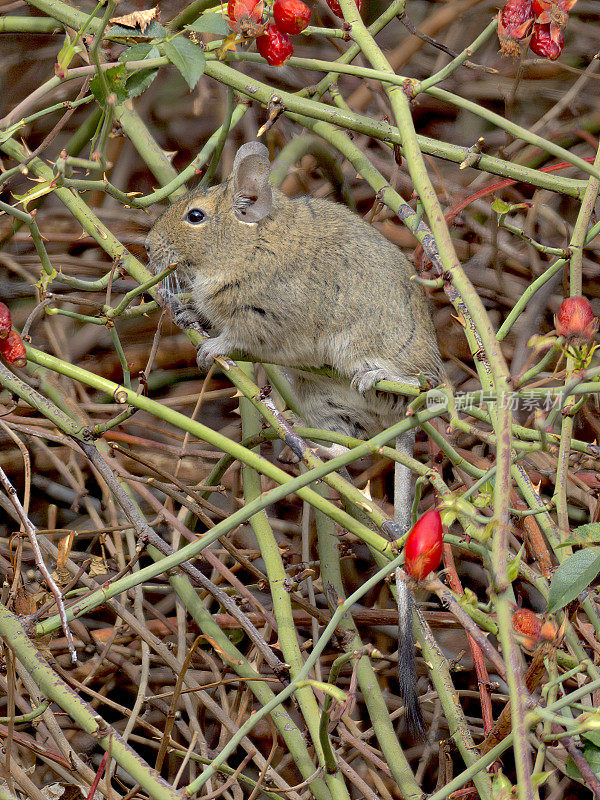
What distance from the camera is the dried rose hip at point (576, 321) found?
41.8 inches

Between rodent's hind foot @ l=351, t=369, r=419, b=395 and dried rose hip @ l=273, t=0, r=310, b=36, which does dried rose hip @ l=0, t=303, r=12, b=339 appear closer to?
dried rose hip @ l=273, t=0, r=310, b=36

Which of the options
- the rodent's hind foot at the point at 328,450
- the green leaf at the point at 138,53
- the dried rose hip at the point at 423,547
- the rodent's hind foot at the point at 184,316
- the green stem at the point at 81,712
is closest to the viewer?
the dried rose hip at the point at 423,547

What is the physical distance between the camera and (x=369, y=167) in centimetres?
197

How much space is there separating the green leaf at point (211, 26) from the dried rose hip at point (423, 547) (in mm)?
731

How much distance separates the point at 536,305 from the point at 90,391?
1.42 metres

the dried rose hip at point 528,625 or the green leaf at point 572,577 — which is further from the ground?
the green leaf at point 572,577

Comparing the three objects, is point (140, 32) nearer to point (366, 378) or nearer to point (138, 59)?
point (138, 59)

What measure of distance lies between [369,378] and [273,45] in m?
0.93

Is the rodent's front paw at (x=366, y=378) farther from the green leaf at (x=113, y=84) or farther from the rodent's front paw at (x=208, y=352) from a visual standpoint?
the green leaf at (x=113, y=84)

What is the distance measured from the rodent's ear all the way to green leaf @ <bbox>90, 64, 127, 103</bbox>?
0.80 meters

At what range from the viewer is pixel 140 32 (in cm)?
137

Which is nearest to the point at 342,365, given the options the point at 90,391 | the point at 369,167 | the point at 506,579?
the point at 369,167

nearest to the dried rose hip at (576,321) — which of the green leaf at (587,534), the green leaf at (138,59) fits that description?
the green leaf at (587,534)

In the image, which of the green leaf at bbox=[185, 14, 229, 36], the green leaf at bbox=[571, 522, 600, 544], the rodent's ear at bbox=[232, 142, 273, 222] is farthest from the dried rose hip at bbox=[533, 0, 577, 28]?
the rodent's ear at bbox=[232, 142, 273, 222]
